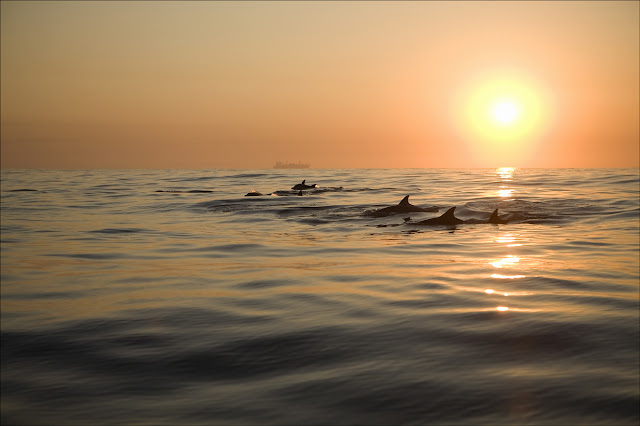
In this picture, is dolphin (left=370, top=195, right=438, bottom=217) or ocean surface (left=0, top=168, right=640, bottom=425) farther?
dolphin (left=370, top=195, right=438, bottom=217)

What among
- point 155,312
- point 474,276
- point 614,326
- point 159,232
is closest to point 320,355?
point 155,312

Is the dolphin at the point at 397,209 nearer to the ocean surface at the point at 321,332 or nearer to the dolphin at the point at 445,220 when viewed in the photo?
the dolphin at the point at 445,220

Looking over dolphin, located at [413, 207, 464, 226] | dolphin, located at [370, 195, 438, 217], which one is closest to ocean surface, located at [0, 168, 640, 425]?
dolphin, located at [413, 207, 464, 226]

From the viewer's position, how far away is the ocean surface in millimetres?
4527

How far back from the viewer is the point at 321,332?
6598mm

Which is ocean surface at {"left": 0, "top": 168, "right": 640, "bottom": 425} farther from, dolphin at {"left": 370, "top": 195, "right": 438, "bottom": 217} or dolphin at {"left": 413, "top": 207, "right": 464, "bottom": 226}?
dolphin at {"left": 370, "top": 195, "right": 438, "bottom": 217}

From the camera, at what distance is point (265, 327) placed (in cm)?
682

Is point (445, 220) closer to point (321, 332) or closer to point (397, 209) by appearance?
point (397, 209)

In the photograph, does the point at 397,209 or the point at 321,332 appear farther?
the point at 397,209

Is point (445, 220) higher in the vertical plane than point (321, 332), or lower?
higher

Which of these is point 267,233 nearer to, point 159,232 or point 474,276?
point 159,232

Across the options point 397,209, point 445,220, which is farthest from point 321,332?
point 397,209

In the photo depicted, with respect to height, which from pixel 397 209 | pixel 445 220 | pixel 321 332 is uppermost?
pixel 397 209

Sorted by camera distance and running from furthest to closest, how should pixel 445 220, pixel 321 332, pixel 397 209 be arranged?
pixel 397 209
pixel 445 220
pixel 321 332
